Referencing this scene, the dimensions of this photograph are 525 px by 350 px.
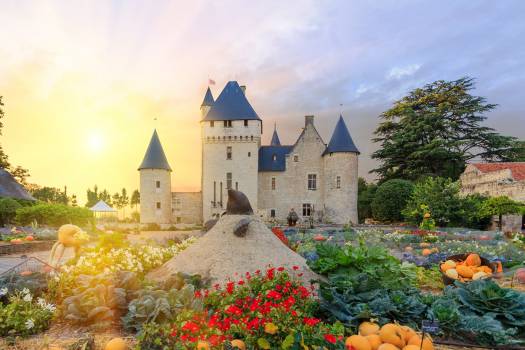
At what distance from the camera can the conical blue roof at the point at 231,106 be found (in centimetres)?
3569

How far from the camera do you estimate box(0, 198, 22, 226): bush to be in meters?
21.7

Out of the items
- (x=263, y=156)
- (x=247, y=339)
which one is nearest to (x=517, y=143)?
(x=263, y=156)

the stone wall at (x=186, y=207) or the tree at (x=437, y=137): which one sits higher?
the tree at (x=437, y=137)

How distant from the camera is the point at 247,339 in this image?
322cm

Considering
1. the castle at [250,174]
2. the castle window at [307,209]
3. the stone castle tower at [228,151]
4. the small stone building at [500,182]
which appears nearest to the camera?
the small stone building at [500,182]

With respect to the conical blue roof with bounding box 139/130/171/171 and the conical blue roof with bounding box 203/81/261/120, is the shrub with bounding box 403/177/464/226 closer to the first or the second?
the conical blue roof with bounding box 203/81/261/120

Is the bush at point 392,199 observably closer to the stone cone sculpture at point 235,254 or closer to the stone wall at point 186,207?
the stone wall at point 186,207

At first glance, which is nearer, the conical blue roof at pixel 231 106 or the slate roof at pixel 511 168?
the slate roof at pixel 511 168

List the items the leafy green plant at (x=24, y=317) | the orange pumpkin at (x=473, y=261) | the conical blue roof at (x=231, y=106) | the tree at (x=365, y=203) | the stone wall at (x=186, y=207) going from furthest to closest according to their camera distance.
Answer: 1. the stone wall at (x=186, y=207)
2. the tree at (x=365, y=203)
3. the conical blue roof at (x=231, y=106)
4. the orange pumpkin at (x=473, y=261)
5. the leafy green plant at (x=24, y=317)

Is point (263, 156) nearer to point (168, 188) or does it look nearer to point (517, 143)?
point (168, 188)

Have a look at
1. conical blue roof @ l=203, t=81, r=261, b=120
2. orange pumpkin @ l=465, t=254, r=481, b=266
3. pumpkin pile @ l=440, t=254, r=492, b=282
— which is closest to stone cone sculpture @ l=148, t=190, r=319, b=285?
pumpkin pile @ l=440, t=254, r=492, b=282

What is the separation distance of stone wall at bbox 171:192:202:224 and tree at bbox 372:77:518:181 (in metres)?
18.0

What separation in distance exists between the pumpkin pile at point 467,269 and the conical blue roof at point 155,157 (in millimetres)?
31237

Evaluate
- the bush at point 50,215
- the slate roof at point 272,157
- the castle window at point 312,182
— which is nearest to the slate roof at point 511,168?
the castle window at point 312,182
